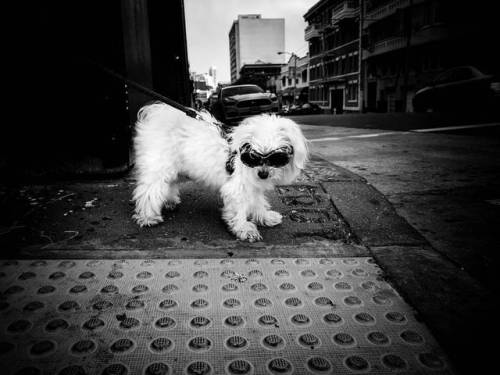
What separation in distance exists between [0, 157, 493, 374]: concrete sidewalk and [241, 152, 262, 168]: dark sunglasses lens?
0.64m

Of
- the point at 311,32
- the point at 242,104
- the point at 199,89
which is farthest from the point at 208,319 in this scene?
the point at 311,32

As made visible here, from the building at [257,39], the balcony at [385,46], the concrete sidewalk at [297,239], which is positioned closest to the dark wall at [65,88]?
the concrete sidewalk at [297,239]

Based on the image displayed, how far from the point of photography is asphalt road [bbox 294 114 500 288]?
249 cm

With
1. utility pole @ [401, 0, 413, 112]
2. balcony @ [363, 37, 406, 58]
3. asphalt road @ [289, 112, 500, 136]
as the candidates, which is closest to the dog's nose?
asphalt road @ [289, 112, 500, 136]

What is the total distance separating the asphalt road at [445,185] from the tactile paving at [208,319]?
78 centimetres

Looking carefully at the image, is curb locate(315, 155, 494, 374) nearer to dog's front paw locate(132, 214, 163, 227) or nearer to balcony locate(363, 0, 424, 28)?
dog's front paw locate(132, 214, 163, 227)

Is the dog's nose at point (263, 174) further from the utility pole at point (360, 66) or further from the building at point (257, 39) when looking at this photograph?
the building at point (257, 39)

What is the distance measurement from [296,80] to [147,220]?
6895cm

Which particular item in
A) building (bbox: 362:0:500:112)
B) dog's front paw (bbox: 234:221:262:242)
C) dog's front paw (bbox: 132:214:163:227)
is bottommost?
dog's front paw (bbox: 234:221:262:242)

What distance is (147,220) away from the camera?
9.89ft

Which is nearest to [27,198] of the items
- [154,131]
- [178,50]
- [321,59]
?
[154,131]

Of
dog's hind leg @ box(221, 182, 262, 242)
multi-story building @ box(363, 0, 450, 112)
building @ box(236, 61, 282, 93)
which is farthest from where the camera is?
building @ box(236, 61, 282, 93)

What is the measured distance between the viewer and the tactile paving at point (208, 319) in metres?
1.50

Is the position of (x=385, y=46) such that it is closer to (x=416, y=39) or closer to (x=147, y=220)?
(x=416, y=39)
